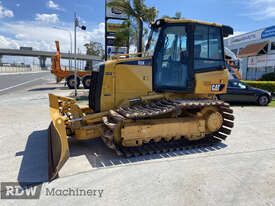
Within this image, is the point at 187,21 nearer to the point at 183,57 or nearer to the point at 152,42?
the point at 183,57

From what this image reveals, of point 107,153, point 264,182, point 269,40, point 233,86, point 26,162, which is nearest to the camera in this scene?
point 264,182

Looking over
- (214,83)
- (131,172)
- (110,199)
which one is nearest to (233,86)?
(214,83)

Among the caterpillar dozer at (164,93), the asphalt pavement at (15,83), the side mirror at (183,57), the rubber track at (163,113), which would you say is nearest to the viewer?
the rubber track at (163,113)

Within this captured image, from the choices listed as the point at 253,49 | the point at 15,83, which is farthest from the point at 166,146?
the point at 253,49

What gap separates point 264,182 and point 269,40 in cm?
2830

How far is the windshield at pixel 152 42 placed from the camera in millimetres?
5062

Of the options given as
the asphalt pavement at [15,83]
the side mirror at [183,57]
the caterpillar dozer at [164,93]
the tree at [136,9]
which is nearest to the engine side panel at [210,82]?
the caterpillar dozer at [164,93]

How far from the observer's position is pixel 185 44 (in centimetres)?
499

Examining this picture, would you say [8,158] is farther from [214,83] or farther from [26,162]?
[214,83]

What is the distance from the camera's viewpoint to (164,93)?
523 cm
